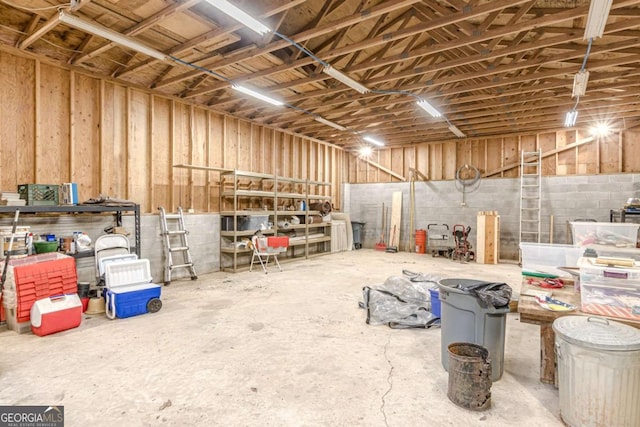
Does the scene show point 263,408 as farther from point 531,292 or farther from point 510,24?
point 510,24

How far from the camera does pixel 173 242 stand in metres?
6.05

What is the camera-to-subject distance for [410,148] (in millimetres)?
10219

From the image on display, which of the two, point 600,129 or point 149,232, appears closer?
point 149,232

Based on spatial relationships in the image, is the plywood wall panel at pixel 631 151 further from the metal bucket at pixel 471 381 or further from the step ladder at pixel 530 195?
the metal bucket at pixel 471 381

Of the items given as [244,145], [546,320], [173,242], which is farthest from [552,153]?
[173,242]

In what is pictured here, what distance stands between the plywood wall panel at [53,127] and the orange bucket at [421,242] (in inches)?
322

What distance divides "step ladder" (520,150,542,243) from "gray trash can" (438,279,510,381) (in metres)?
6.84

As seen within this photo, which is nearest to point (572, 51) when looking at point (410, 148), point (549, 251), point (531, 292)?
point (549, 251)

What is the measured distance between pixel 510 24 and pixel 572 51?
127cm

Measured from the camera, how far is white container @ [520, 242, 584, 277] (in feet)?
A: 12.6

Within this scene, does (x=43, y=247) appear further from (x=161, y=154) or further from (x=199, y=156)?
(x=199, y=156)

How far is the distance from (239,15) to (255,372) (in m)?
3.30

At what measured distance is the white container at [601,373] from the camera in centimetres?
170

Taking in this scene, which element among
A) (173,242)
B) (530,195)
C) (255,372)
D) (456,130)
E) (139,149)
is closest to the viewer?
(255,372)
